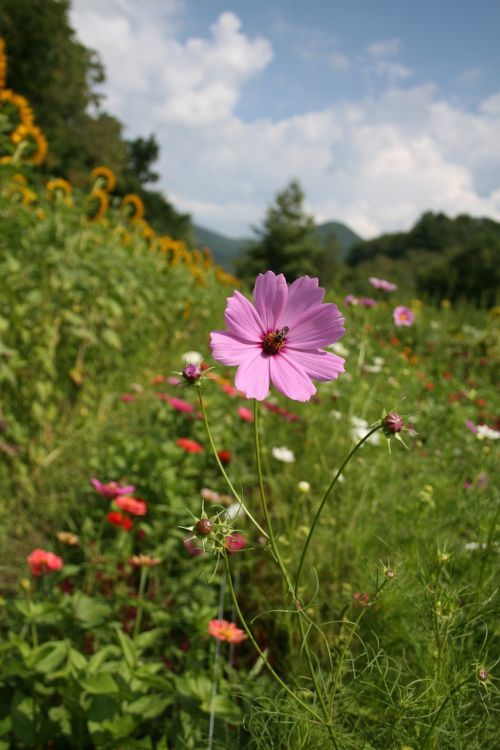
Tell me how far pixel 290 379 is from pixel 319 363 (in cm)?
4

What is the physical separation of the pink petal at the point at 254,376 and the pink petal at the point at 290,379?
0.03 feet

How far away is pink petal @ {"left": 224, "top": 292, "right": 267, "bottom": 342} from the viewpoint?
24.0 inches

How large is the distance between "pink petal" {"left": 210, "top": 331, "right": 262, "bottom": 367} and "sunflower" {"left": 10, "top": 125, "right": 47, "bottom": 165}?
Answer: 2220 mm

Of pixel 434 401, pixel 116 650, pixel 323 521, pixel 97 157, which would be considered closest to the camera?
pixel 116 650

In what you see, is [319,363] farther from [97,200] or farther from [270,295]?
[97,200]

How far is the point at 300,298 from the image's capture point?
0.64 m

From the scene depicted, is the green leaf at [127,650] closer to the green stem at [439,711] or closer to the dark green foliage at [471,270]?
the green stem at [439,711]

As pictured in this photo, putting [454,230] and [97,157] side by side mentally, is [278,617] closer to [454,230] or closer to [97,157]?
[97,157]

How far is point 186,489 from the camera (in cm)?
186

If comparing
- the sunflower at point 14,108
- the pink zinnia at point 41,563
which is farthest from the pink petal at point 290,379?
the sunflower at point 14,108

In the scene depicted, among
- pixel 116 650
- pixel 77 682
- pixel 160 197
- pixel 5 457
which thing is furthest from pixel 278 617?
pixel 160 197

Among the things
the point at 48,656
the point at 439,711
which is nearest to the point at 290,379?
the point at 439,711

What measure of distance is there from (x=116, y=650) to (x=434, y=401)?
297 cm

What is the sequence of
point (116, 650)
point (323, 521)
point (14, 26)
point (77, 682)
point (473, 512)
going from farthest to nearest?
1. point (14, 26)
2. point (323, 521)
3. point (473, 512)
4. point (116, 650)
5. point (77, 682)
